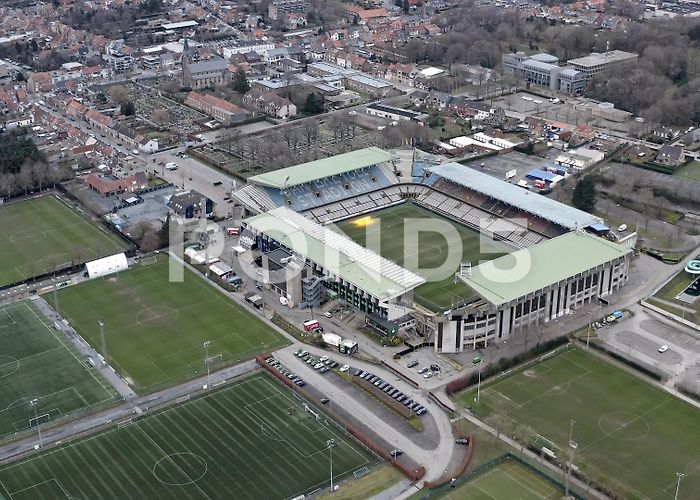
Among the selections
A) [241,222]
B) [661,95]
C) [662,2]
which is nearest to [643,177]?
[661,95]

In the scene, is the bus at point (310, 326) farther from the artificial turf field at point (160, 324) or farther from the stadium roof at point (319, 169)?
the stadium roof at point (319, 169)

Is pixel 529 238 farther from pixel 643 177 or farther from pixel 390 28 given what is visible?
pixel 390 28

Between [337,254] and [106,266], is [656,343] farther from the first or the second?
[106,266]

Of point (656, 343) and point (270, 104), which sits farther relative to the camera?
point (270, 104)

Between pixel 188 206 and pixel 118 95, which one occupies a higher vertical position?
pixel 118 95

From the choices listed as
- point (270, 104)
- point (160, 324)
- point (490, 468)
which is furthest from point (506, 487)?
point (270, 104)

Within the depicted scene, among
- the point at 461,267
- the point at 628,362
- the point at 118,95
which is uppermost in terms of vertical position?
the point at 118,95

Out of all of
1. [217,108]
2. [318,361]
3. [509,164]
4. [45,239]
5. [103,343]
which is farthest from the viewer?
[217,108]
